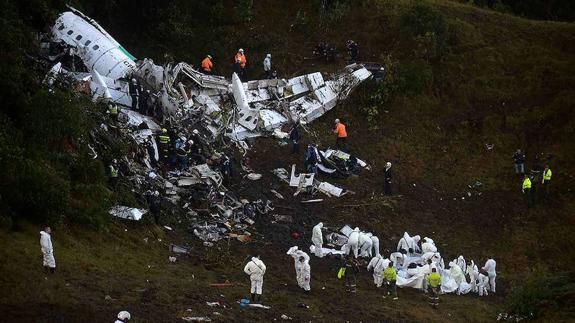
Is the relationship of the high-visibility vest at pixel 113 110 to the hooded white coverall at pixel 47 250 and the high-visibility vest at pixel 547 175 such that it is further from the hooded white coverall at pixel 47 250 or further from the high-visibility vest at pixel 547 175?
the high-visibility vest at pixel 547 175

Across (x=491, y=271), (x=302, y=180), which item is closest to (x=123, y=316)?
(x=491, y=271)

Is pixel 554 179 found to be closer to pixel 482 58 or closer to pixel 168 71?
pixel 482 58

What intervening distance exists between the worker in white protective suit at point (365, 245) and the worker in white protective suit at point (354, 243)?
0.20 m

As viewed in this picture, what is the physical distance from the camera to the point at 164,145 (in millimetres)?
36812

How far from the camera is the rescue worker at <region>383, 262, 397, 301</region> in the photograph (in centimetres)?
3050

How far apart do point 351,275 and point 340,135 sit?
35.9ft

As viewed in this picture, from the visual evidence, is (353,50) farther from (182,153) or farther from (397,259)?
(397,259)

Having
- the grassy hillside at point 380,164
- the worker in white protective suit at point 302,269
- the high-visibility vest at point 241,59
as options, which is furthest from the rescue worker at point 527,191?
the high-visibility vest at point 241,59

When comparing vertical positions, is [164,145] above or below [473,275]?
above

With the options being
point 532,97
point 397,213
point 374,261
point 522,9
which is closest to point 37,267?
point 374,261

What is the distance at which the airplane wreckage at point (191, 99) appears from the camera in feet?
116

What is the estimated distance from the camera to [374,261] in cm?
3194

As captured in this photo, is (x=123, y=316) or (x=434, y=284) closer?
(x=123, y=316)

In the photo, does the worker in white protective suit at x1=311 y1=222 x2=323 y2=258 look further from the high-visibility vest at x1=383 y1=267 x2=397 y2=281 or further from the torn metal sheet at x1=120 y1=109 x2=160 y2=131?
the torn metal sheet at x1=120 y1=109 x2=160 y2=131
